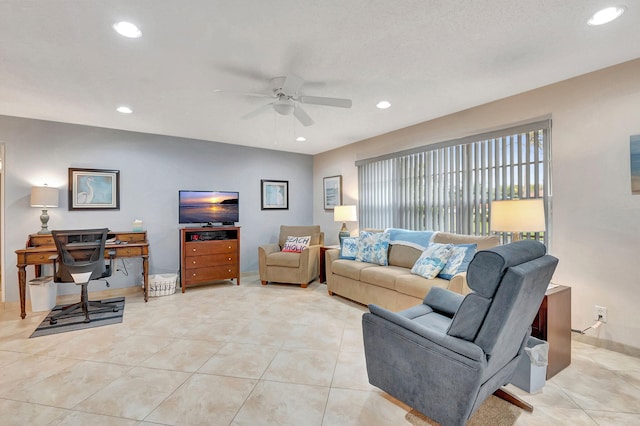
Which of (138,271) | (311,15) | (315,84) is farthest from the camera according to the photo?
(138,271)

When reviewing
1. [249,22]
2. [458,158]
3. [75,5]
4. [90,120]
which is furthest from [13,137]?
[458,158]

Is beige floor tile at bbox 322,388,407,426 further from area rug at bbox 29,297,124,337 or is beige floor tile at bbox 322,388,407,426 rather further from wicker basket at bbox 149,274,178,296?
wicker basket at bbox 149,274,178,296

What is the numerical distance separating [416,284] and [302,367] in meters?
1.39

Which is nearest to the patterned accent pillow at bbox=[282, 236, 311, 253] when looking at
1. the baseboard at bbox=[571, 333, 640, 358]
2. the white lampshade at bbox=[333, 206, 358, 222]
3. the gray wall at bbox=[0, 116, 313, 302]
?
the white lampshade at bbox=[333, 206, 358, 222]

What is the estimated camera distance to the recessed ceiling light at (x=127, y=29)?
1844 millimetres

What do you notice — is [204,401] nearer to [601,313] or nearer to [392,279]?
[392,279]

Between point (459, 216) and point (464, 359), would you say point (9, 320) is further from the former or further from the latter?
point (459, 216)

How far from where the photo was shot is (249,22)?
1844mm

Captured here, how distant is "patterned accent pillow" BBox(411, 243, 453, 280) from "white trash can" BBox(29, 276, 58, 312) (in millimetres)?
4389

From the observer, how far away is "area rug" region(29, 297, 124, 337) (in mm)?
2938

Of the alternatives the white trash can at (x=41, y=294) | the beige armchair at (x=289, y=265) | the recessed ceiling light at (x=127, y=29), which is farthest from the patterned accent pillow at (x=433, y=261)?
the white trash can at (x=41, y=294)

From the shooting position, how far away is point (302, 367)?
2.21 m

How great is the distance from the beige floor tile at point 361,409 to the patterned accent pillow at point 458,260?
4.67 ft

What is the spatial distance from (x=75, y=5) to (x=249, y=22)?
38.7 inches
